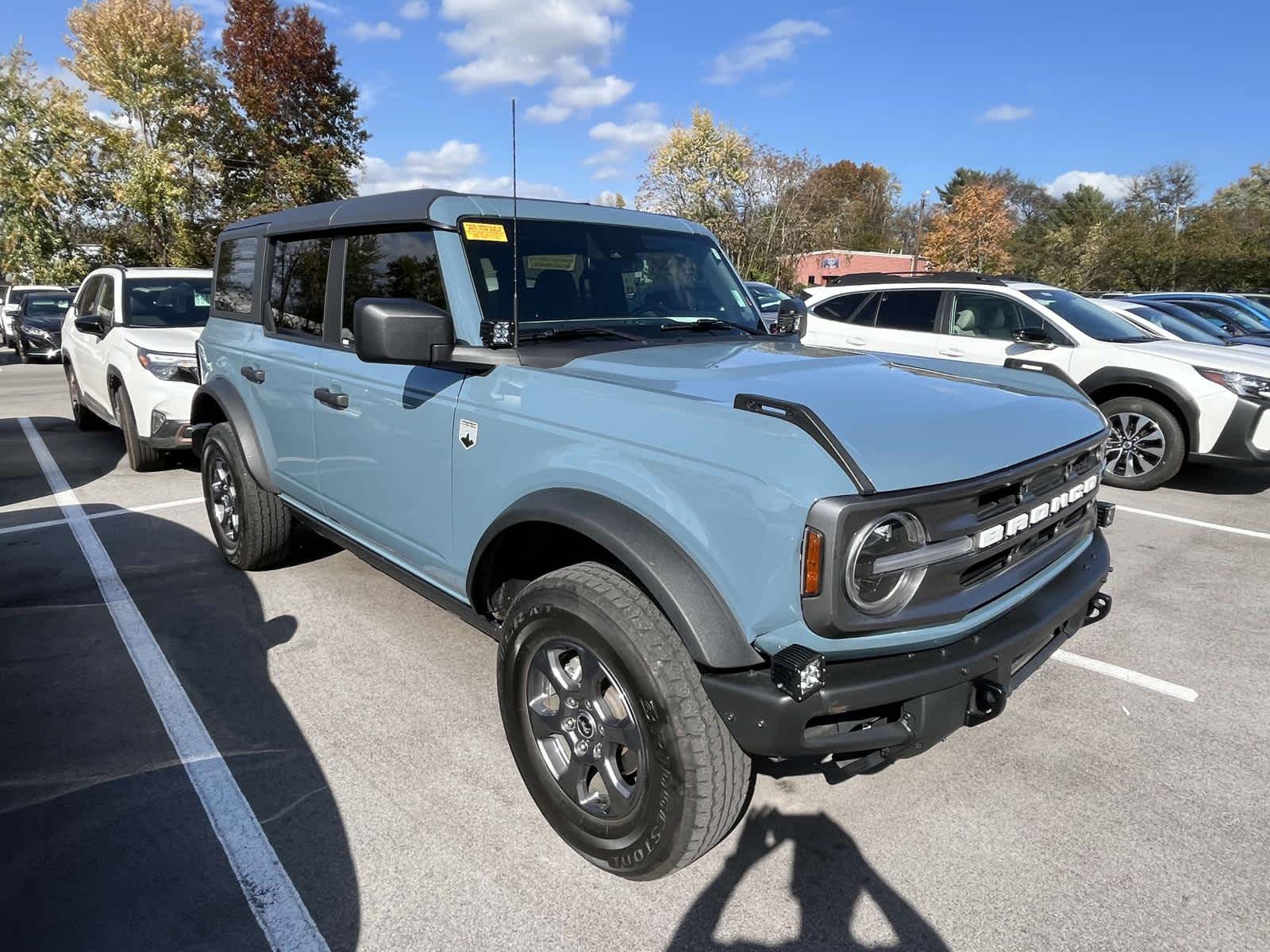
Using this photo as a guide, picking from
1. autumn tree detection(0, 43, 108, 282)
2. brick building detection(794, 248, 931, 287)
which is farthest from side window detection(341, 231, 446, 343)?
brick building detection(794, 248, 931, 287)

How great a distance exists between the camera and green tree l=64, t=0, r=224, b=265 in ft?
77.2

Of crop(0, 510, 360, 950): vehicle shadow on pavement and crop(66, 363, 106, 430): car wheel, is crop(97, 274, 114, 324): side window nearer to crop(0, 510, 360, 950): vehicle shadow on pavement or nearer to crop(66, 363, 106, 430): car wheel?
crop(66, 363, 106, 430): car wheel

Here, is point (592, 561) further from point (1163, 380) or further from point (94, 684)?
point (1163, 380)

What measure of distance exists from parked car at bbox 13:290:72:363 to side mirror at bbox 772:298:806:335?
1812 cm

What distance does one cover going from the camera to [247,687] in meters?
3.44

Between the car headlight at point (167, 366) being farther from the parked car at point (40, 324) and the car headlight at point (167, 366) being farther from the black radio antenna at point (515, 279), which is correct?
the parked car at point (40, 324)

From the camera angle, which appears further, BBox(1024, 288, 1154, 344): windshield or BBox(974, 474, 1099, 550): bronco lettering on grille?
BBox(1024, 288, 1154, 344): windshield

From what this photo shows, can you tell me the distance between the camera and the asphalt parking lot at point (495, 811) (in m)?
2.20

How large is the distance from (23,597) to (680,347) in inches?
155

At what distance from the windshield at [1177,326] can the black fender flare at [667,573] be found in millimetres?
9569

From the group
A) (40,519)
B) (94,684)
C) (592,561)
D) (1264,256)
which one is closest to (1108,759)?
(592,561)

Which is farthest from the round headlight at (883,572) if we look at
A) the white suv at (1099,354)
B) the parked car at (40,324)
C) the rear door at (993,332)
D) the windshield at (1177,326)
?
the parked car at (40,324)

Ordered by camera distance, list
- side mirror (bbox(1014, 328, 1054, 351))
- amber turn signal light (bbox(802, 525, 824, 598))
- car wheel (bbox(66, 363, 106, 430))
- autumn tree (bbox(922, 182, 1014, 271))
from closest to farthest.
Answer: amber turn signal light (bbox(802, 525, 824, 598)) < side mirror (bbox(1014, 328, 1054, 351)) < car wheel (bbox(66, 363, 106, 430)) < autumn tree (bbox(922, 182, 1014, 271))

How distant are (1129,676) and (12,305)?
83.8ft
